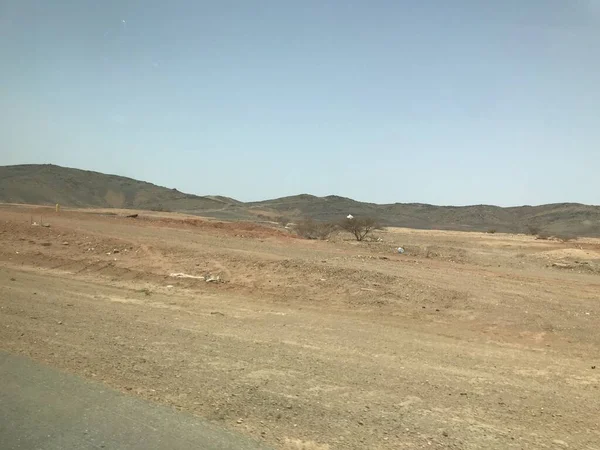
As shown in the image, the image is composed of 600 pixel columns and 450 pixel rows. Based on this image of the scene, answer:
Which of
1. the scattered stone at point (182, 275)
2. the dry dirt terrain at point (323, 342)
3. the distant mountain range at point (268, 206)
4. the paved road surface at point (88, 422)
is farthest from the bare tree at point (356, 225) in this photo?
the distant mountain range at point (268, 206)

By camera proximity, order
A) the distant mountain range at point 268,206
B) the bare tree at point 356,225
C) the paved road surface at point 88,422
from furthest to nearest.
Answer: the distant mountain range at point 268,206 → the bare tree at point 356,225 → the paved road surface at point 88,422

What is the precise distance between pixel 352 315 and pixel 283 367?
454cm

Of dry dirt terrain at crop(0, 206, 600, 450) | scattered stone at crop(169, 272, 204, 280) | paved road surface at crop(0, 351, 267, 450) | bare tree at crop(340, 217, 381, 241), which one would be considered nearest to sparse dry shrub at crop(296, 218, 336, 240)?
bare tree at crop(340, 217, 381, 241)

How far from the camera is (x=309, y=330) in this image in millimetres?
9977

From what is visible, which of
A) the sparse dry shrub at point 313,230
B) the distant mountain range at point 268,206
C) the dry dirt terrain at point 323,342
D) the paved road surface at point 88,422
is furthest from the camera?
the distant mountain range at point 268,206

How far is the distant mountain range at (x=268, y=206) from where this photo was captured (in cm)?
9300

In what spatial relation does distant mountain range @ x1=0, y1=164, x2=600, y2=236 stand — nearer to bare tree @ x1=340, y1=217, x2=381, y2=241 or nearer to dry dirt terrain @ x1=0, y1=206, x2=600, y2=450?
bare tree @ x1=340, y1=217, x2=381, y2=241

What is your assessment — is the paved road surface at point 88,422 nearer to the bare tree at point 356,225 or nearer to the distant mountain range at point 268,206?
the bare tree at point 356,225

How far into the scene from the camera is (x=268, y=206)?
138375mm

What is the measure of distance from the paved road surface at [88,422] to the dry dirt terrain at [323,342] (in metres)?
0.29

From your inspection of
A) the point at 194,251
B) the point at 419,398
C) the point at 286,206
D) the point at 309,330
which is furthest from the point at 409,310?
the point at 286,206

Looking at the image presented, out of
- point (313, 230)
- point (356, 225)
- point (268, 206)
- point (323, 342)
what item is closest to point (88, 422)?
point (323, 342)

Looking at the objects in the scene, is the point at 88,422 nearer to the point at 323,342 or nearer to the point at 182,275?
the point at 323,342

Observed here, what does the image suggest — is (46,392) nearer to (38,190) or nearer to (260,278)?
(260,278)
